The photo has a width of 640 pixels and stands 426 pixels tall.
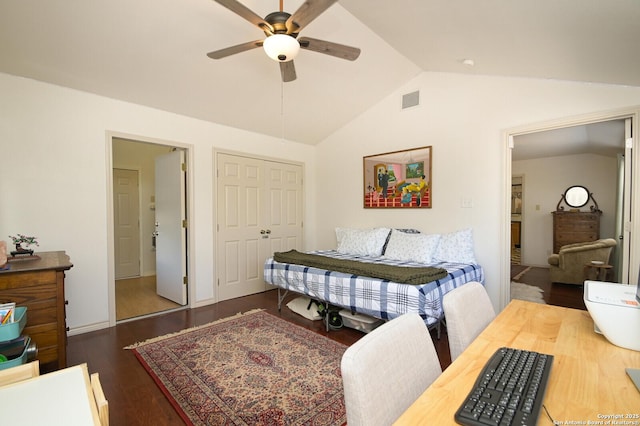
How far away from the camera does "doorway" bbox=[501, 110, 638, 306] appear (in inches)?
128

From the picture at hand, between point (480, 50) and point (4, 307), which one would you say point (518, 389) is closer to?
point (4, 307)

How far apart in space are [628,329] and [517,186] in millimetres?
7015

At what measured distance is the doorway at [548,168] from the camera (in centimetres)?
326

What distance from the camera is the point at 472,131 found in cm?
352

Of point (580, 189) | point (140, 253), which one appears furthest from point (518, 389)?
point (580, 189)

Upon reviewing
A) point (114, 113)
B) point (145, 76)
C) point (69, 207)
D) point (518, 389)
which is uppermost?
point (145, 76)

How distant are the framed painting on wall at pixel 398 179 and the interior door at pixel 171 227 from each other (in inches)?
101

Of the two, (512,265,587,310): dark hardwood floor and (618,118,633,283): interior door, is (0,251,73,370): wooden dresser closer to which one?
(618,118,633,283): interior door

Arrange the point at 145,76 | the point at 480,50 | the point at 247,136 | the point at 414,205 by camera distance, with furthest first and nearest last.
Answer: the point at 247,136 → the point at 414,205 → the point at 145,76 → the point at 480,50

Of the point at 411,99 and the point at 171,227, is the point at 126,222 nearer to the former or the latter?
the point at 171,227

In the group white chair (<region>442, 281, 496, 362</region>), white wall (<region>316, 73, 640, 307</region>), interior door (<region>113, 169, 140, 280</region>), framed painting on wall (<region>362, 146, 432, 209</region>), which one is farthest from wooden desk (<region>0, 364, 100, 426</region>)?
interior door (<region>113, 169, 140, 280</region>)

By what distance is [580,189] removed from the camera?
232 inches

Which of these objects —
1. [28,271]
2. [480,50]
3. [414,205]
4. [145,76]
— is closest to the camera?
[28,271]

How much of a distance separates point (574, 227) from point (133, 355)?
23.2 ft
